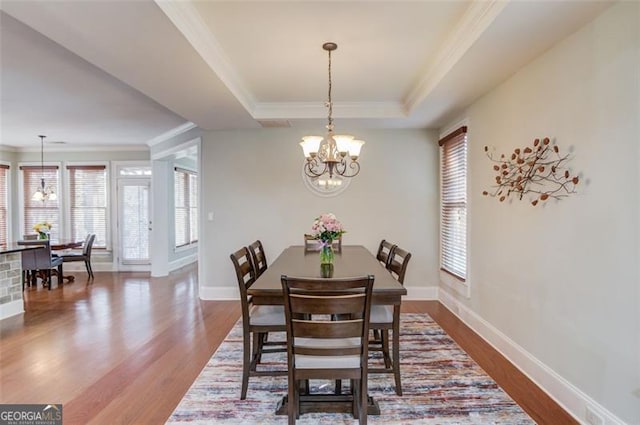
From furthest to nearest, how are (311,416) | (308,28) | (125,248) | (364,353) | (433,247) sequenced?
(125,248)
(433,247)
(308,28)
(311,416)
(364,353)

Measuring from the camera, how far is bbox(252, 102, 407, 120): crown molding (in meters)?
4.33

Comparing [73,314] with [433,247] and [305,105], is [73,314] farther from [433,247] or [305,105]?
[433,247]

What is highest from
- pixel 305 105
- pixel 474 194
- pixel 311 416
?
pixel 305 105

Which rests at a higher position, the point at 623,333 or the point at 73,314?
the point at 623,333

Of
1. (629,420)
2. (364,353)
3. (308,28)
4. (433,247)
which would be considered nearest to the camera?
(629,420)

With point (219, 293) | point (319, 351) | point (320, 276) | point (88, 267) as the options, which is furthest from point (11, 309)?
point (319, 351)

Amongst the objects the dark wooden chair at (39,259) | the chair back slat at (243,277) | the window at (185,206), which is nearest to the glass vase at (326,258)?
the chair back slat at (243,277)

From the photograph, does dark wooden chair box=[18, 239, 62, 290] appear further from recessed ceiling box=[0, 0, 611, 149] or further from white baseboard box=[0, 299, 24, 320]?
recessed ceiling box=[0, 0, 611, 149]

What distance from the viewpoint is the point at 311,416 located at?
2.24 meters

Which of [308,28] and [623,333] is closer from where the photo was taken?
[623,333]

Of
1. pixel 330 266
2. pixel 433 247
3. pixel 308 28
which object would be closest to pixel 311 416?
pixel 330 266

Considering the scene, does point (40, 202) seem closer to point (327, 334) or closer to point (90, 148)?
point (90, 148)

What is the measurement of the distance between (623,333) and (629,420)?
0.44m

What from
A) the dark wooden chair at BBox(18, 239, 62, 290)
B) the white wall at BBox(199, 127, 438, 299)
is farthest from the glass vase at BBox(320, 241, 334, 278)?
the dark wooden chair at BBox(18, 239, 62, 290)
